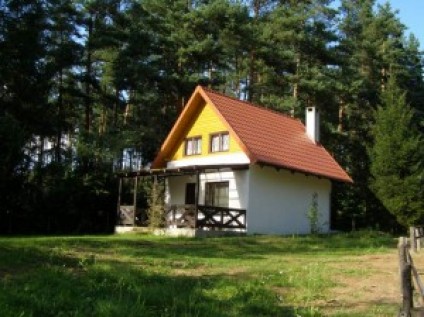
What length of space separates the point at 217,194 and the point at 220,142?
88.0 inches

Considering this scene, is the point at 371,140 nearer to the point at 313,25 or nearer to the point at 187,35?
the point at 313,25

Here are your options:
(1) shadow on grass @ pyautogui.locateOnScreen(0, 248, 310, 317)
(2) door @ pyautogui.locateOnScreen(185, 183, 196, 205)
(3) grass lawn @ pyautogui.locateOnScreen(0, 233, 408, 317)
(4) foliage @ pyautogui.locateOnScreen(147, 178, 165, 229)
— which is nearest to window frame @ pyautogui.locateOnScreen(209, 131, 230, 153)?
(2) door @ pyautogui.locateOnScreen(185, 183, 196, 205)

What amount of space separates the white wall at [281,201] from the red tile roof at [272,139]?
665mm

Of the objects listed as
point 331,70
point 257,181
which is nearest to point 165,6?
point 331,70

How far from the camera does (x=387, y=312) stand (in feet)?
25.8

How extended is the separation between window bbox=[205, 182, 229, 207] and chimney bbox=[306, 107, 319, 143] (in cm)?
615

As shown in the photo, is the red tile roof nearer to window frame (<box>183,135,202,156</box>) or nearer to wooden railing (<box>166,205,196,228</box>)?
window frame (<box>183,135,202,156</box>)

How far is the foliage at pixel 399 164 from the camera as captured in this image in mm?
26547

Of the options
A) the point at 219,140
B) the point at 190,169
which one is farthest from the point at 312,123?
the point at 190,169

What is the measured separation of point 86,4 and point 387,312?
28.7m

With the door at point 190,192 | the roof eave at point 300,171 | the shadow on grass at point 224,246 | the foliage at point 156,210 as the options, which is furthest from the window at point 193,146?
the shadow on grass at point 224,246

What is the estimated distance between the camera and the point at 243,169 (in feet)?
75.3

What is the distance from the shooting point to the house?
22781mm

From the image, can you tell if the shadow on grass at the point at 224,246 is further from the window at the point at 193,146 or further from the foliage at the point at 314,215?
the window at the point at 193,146
